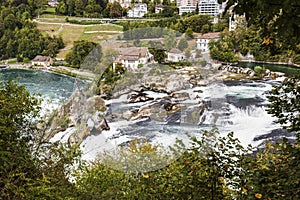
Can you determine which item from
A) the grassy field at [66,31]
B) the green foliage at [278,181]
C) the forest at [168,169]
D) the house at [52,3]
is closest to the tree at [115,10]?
the grassy field at [66,31]

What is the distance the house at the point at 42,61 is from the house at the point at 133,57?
1445cm

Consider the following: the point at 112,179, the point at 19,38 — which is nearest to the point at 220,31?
the point at 19,38

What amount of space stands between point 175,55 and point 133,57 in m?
0.19

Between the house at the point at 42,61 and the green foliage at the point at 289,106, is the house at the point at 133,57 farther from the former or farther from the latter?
the house at the point at 42,61

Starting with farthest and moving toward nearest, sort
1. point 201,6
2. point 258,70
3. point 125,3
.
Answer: point 125,3, point 201,6, point 258,70

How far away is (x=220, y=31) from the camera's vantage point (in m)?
14.9

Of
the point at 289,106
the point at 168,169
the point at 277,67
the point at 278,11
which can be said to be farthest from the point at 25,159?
the point at 277,67

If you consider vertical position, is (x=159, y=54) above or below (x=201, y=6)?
below

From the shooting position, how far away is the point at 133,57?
1.75 metres

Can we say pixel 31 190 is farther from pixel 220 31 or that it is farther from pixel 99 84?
pixel 220 31

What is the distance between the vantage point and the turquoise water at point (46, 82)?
35.5 ft

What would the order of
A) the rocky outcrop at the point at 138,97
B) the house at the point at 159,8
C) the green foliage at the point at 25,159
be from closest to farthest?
the rocky outcrop at the point at 138,97, the green foliage at the point at 25,159, the house at the point at 159,8

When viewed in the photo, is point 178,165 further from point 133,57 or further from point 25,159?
point 25,159

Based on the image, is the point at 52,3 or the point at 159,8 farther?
the point at 52,3
